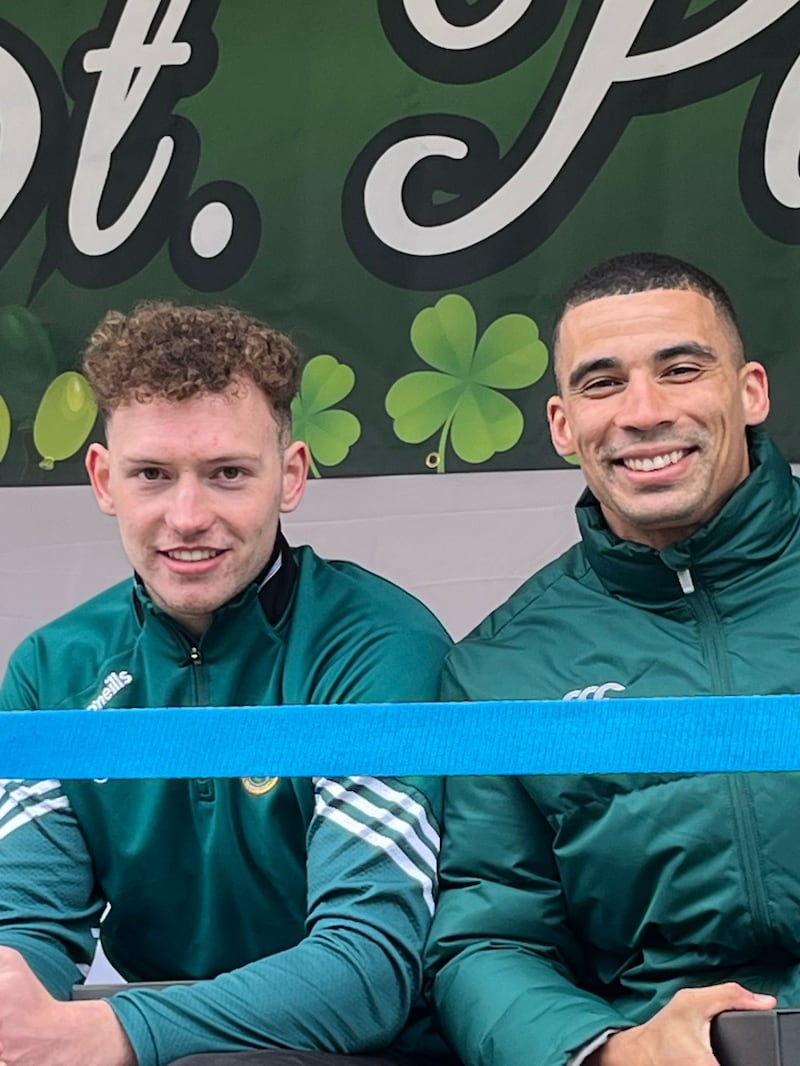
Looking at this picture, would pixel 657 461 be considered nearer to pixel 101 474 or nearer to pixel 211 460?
pixel 211 460

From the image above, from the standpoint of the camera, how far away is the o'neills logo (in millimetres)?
2051

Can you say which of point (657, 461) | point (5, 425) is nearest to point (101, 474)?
point (5, 425)

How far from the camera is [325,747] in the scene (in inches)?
64.7

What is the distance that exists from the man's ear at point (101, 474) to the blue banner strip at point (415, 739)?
448mm

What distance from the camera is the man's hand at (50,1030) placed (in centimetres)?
165

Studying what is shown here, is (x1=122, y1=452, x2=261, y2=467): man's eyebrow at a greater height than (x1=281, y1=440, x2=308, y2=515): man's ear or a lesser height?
greater

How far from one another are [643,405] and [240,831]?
633 mm

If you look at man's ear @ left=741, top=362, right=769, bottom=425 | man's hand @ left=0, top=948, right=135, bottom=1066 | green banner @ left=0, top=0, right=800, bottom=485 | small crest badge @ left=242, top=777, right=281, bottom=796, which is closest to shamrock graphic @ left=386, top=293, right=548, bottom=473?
green banner @ left=0, top=0, right=800, bottom=485

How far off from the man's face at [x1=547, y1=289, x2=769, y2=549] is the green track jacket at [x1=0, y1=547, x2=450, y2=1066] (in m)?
0.28

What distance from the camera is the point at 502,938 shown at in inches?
73.8

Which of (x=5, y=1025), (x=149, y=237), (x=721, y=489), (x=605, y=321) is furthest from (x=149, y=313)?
(x=5, y=1025)

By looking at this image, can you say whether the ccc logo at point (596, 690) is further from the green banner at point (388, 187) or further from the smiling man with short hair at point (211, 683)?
the green banner at point (388, 187)

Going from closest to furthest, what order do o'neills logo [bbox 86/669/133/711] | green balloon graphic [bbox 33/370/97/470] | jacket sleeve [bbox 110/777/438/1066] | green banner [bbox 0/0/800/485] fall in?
jacket sleeve [bbox 110/777/438/1066], o'neills logo [bbox 86/669/133/711], green banner [bbox 0/0/800/485], green balloon graphic [bbox 33/370/97/470]

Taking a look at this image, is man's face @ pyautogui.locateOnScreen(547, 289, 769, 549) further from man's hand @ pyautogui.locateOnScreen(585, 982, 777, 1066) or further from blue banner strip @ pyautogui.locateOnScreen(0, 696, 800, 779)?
man's hand @ pyautogui.locateOnScreen(585, 982, 777, 1066)
